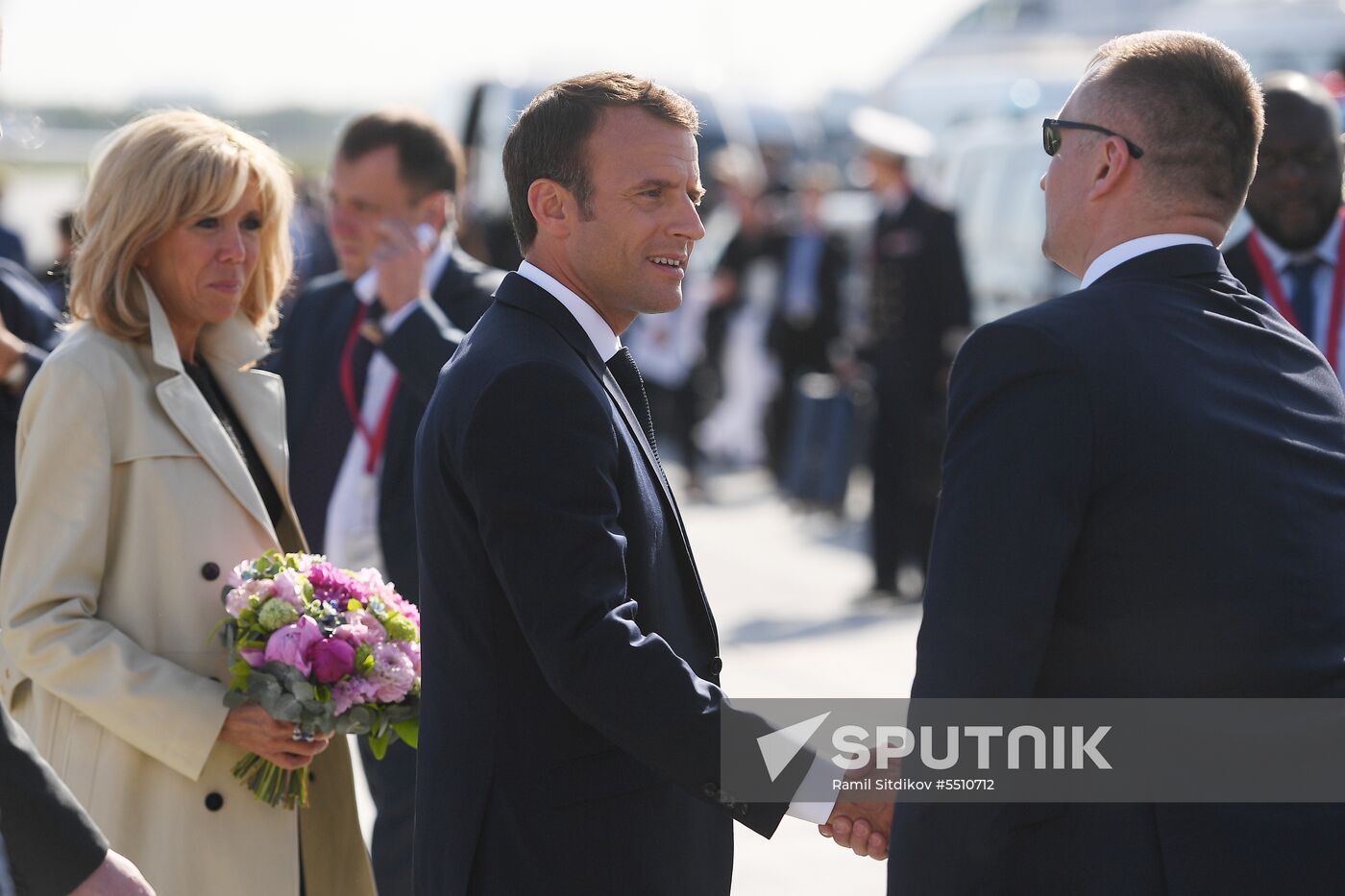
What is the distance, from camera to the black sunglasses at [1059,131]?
8.26 ft

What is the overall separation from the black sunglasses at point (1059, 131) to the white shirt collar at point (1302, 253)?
103 inches

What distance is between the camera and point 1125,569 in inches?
91.2

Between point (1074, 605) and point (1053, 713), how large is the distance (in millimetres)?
168

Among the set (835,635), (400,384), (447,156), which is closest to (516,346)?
(400,384)

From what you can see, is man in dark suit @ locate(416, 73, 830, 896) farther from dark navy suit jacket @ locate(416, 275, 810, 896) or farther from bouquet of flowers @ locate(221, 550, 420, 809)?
bouquet of flowers @ locate(221, 550, 420, 809)

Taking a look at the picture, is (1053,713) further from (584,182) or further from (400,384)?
A: (400,384)

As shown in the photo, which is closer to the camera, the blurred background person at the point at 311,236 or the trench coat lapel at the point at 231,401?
the trench coat lapel at the point at 231,401

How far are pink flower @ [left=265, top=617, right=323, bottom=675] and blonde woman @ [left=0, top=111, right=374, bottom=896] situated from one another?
146 millimetres

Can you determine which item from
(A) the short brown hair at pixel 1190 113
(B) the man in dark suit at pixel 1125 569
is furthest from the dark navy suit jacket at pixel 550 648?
(A) the short brown hair at pixel 1190 113

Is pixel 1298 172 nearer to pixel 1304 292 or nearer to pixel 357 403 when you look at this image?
pixel 1304 292

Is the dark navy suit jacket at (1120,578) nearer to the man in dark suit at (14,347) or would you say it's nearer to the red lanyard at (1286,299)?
the man in dark suit at (14,347)

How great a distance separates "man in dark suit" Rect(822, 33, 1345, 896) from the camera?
230 cm

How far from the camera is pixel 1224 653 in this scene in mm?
2318

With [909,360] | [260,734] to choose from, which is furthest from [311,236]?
[260,734]
